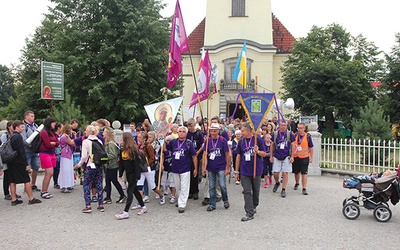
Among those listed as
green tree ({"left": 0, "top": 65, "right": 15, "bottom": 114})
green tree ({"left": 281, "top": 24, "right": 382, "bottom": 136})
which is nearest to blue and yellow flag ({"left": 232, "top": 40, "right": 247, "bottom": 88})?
green tree ({"left": 281, "top": 24, "right": 382, "bottom": 136})

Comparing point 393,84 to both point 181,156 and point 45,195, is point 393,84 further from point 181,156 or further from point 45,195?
point 45,195

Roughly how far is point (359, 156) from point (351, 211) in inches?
215

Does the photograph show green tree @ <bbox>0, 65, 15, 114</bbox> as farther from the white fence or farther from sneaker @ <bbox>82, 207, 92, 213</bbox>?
sneaker @ <bbox>82, 207, 92, 213</bbox>

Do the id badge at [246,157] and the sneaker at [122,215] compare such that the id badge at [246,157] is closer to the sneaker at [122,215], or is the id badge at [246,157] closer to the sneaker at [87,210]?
the sneaker at [122,215]

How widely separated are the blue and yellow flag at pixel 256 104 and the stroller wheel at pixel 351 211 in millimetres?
2392

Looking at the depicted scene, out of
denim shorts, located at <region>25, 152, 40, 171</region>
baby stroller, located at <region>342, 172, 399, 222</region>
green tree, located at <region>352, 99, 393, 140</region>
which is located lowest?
baby stroller, located at <region>342, 172, 399, 222</region>

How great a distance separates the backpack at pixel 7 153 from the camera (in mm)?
7371

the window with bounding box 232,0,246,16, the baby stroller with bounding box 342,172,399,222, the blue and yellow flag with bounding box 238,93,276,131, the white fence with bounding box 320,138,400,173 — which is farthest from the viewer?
the window with bounding box 232,0,246,16

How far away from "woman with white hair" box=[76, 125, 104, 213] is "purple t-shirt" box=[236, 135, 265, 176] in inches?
116

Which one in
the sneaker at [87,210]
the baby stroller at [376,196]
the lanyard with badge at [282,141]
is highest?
the lanyard with badge at [282,141]

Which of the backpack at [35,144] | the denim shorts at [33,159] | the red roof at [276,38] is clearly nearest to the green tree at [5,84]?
the red roof at [276,38]

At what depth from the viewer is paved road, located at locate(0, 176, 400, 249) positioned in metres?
5.44

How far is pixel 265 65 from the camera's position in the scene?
31703 mm

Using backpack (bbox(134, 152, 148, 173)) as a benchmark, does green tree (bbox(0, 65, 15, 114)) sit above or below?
above
